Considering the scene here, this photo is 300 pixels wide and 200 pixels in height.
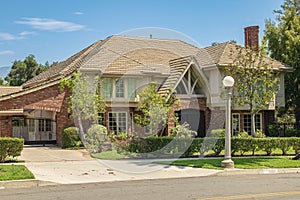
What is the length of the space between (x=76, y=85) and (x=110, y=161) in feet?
21.6

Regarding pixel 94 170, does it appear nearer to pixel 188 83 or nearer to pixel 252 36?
pixel 188 83

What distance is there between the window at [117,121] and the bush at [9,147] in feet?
33.8

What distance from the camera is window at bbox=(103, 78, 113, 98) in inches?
1108

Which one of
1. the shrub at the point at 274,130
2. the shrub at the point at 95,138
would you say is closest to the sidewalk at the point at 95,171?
the shrub at the point at 95,138

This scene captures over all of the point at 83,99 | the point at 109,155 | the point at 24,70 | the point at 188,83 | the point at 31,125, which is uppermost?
the point at 24,70

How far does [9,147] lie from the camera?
61.2ft

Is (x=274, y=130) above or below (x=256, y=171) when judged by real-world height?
above

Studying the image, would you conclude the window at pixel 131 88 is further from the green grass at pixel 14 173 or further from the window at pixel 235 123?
the green grass at pixel 14 173

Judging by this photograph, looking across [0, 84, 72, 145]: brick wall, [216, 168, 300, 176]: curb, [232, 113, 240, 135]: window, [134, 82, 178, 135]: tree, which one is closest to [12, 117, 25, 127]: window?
[0, 84, 72, 145]: brick wall

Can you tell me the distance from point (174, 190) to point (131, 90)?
16.7m

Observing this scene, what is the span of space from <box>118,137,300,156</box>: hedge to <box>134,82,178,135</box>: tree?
2.55m

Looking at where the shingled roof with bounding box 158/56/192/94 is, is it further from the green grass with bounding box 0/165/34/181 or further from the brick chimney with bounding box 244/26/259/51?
the green grass with bounding box 0/165/34/181

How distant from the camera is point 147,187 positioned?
13.1 meters

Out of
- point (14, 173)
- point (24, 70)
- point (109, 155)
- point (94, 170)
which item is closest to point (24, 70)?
point (24, 70)
